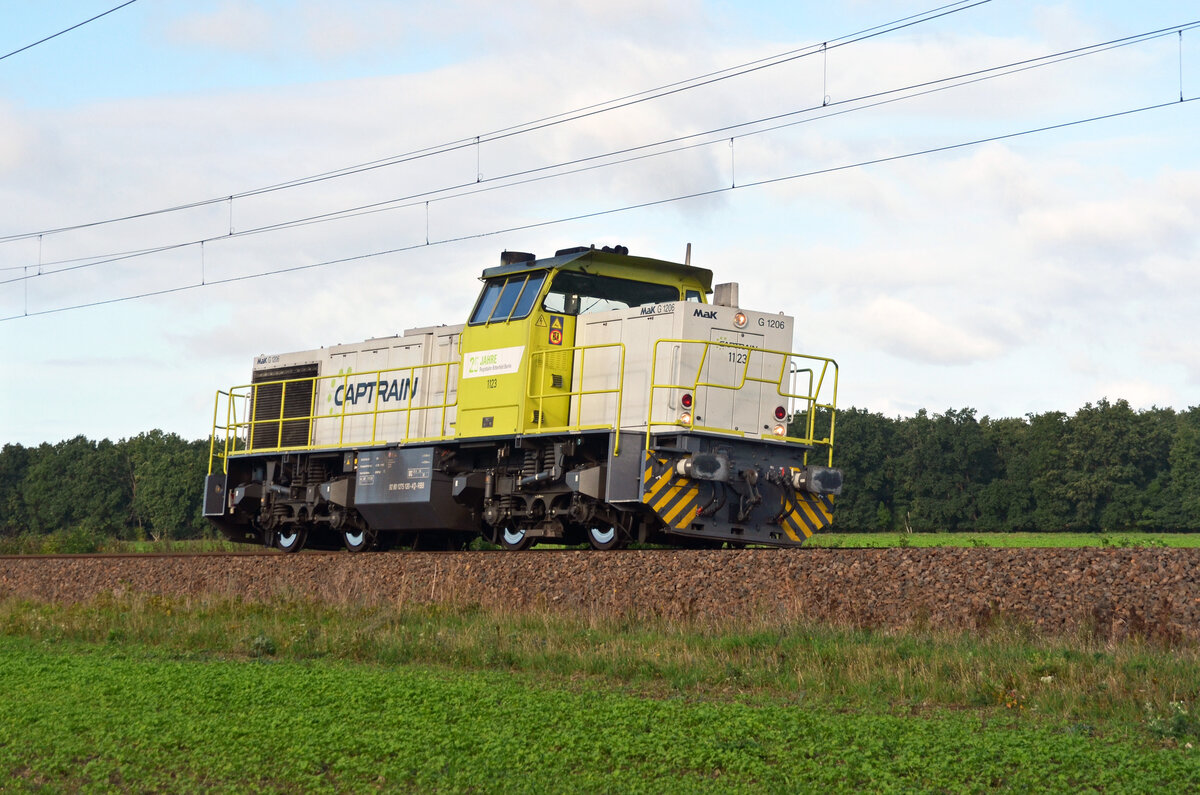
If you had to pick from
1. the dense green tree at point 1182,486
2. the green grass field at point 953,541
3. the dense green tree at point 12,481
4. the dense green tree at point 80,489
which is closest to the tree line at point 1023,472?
the dense green tree at point 1182,486

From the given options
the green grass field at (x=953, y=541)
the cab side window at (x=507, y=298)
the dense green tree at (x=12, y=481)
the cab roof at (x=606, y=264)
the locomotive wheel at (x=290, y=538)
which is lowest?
the dense green tree at (x=12, y=481)

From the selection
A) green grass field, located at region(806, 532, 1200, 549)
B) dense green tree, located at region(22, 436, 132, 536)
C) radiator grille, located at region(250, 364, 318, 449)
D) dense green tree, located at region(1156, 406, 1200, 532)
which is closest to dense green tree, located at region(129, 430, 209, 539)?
dense green tree, located at region(22, 436, 132, 536)

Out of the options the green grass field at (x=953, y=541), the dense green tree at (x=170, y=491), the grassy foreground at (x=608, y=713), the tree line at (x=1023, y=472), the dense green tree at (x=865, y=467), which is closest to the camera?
the grassy foreground at (x=608, y=713)

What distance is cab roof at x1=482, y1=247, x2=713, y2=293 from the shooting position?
16359 millimetres

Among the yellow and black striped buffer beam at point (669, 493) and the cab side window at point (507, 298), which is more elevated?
the cab side window at point (507, 298)

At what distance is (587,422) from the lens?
1628cm

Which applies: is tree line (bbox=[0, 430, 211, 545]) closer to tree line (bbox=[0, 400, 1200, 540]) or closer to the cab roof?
tree line (bbox=[0, 400, 1200, 540])

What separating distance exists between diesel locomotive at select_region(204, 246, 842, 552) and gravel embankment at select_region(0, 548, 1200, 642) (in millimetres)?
1723

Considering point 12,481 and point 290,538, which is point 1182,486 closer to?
point 290,538

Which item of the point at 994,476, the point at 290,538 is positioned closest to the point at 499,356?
the point at 290,538

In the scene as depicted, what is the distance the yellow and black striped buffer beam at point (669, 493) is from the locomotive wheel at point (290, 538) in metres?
8.35

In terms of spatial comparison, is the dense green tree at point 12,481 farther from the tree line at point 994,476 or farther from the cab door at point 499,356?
the cab door at point 499,356

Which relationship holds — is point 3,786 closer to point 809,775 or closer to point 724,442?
point 809,775

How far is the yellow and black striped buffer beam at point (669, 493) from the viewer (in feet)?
47.6
